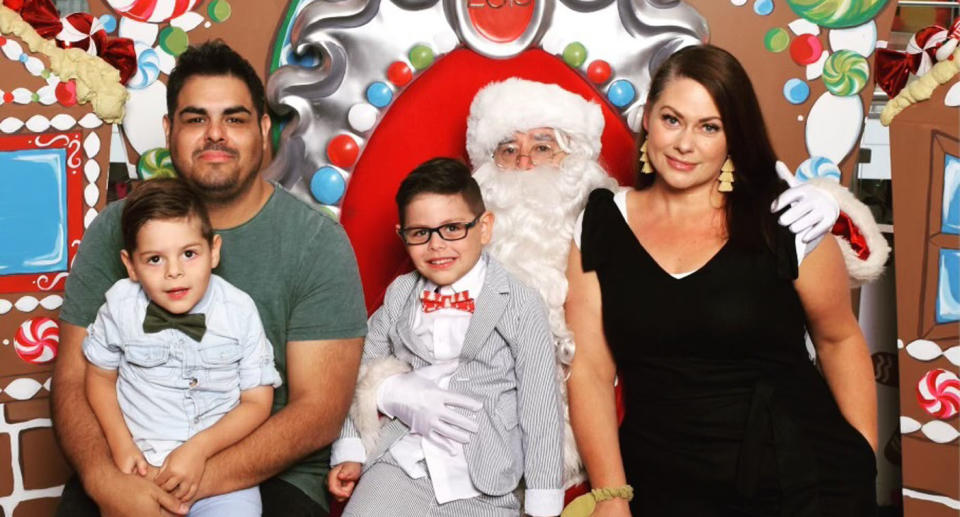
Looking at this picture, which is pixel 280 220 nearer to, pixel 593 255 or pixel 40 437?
pixel 593 255

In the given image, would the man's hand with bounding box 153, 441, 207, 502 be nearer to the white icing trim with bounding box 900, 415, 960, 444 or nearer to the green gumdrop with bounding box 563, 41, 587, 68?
the green gumdrop with bounding box 563, 41, 587, 68

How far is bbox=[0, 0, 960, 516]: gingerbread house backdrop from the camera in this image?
299cm

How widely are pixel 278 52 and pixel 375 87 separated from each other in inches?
14.1

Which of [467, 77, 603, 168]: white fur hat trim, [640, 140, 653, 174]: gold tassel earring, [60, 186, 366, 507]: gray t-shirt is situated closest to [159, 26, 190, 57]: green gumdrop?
[60, 186, 366, 507]: gray t-shirt

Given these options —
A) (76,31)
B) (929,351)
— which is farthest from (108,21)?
(929,351)

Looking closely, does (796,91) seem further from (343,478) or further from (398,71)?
(343,478)

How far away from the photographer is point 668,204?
2582 mm

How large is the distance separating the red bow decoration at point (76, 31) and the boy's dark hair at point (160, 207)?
0.92 meters

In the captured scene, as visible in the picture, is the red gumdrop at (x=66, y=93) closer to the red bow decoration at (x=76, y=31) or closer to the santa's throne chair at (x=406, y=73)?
the red bow decoration at (x=76, y=31)

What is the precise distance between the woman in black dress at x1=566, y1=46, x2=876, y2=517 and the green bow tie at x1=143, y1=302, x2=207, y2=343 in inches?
41.1

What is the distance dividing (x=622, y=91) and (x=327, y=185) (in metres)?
1.05

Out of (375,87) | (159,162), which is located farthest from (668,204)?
(159,162)

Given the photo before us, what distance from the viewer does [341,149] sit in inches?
120

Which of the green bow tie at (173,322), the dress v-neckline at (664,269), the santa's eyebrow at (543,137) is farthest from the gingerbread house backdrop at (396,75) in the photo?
the green bow tie at (173,322)
